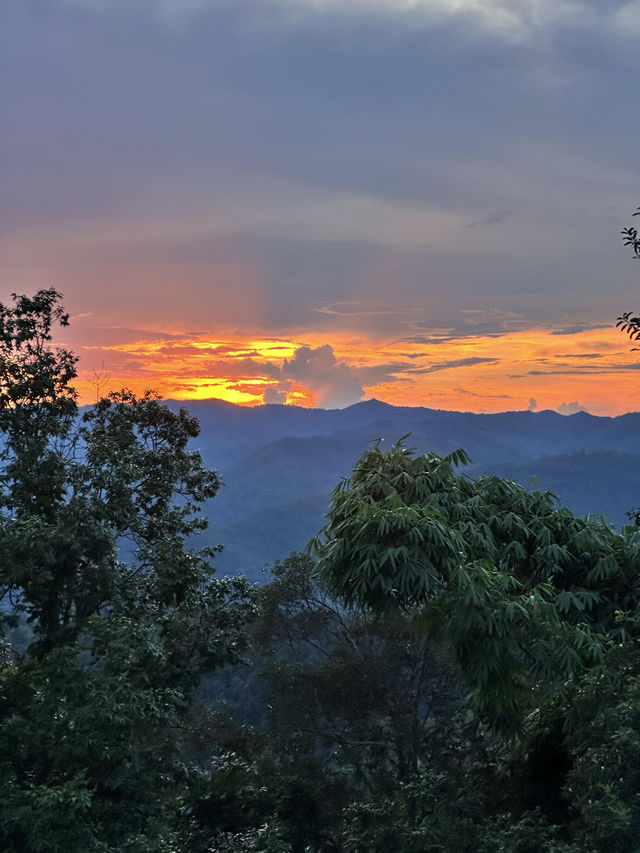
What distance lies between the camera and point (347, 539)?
11539mm

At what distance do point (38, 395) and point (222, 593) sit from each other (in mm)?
5289

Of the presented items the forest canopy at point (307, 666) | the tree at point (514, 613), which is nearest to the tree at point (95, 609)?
the forest canopy at point (307, 666)

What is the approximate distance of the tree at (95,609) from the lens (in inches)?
408

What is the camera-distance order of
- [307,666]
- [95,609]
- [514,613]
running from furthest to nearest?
1. [307,666]
2. [95,609]
3. [514,613]

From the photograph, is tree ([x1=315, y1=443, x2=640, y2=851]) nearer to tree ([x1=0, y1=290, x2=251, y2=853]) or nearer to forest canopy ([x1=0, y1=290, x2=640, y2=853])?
forest canopy ([x1=0, y1=290, x2=640, y2=853])

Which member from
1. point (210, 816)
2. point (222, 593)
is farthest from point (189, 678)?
point (210, 816)

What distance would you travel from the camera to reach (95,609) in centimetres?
1300

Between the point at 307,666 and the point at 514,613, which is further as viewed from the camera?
the point at 307,666

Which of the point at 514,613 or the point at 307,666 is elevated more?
the point at 514,613

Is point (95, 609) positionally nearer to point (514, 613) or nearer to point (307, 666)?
point (307, 666)

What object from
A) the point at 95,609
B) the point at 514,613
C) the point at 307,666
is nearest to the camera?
the point at 514,613

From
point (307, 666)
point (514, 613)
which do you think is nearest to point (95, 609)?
point (307, 666)

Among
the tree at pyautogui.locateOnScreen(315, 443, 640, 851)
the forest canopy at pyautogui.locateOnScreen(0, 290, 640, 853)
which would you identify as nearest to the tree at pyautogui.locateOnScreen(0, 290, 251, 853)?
the forest canopy at pyautogui.locateOnScreen(0, 290, 640, 853)

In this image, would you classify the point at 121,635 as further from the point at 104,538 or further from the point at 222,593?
the point at 222,593
